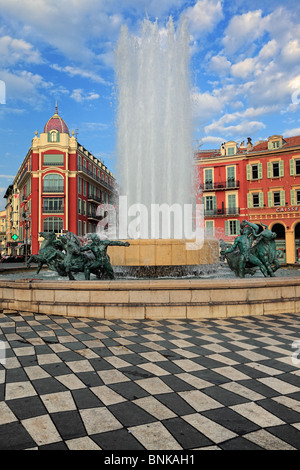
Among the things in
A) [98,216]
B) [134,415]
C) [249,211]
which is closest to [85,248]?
[134,415]

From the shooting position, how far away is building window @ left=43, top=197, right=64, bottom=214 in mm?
41656

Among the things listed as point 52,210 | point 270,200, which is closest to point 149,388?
point 270,200

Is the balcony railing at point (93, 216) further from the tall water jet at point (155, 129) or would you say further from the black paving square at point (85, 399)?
the black paving square at point (85, 399)

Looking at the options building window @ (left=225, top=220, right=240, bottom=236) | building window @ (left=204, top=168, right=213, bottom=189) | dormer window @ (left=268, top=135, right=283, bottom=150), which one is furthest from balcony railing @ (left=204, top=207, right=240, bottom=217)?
dormer window @ (left=268, top=135, right=283, bottom=150)

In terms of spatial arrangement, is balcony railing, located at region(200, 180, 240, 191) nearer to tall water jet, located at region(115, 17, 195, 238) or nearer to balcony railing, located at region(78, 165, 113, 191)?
balcony railing, located at region(78, 165, 113, 191)

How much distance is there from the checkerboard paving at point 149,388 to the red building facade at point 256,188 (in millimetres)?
30609

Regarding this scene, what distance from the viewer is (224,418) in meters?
2.83

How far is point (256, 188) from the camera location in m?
37.4

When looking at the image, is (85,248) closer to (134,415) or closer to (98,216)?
(134,415)

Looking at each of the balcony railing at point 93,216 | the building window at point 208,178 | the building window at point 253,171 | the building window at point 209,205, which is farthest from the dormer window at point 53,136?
the building window at point 253,171

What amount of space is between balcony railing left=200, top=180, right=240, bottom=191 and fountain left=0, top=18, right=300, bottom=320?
82.5 feet

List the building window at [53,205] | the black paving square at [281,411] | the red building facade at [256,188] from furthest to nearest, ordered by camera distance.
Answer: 1. the building window at [53,205]
2. the red building facade at [256,188]
3. the black paving square at [281,411]

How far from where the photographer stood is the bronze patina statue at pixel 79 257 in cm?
855

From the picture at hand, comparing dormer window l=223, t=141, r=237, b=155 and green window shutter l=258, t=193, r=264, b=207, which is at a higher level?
dormer window l=223, t=141, r=237, b=155
